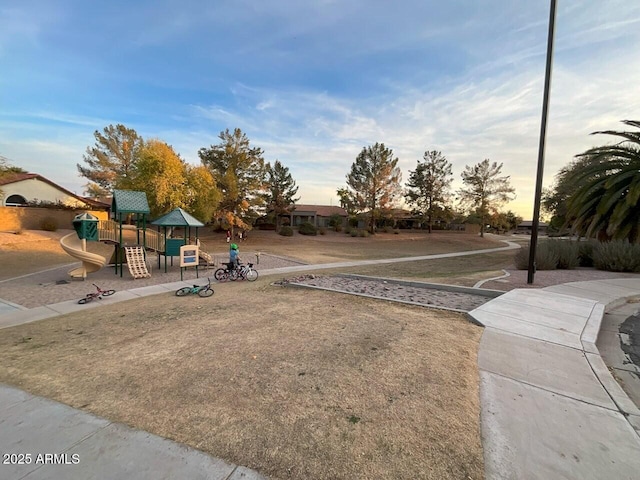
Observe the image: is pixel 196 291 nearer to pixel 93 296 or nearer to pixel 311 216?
pixel 93 296

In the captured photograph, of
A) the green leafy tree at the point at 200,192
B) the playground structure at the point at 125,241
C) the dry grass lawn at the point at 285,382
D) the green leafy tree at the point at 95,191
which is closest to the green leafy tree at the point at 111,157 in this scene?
the green leafy tree at the point at 95,191

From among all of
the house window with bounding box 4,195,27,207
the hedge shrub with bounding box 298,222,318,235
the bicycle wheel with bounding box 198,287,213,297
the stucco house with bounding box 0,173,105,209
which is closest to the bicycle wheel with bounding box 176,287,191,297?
the bicycle wheel with bounding box 198,287,213,297

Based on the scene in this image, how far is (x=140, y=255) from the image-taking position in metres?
12.2

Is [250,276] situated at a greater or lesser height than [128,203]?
lesser

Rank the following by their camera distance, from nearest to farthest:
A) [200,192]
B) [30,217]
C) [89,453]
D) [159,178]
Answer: [89,453]
[159,178]
[200,192]
[30,217]

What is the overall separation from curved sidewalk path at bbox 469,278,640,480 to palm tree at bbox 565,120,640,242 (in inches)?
494

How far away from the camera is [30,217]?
87.6ft

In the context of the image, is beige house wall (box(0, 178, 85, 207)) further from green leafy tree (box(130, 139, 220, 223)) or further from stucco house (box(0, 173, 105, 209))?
green leafy tree (box(130, 139, 220, 223))

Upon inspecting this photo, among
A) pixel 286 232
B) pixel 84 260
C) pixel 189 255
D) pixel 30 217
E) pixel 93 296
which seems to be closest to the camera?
pixel 93 296

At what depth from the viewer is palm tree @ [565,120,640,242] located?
14.4 metres

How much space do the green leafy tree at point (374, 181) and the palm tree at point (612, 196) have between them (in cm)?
2366

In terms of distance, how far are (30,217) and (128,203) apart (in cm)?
2181

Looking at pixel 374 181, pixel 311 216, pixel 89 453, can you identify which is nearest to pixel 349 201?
pixel 374 181

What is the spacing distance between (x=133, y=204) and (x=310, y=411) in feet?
46.7
